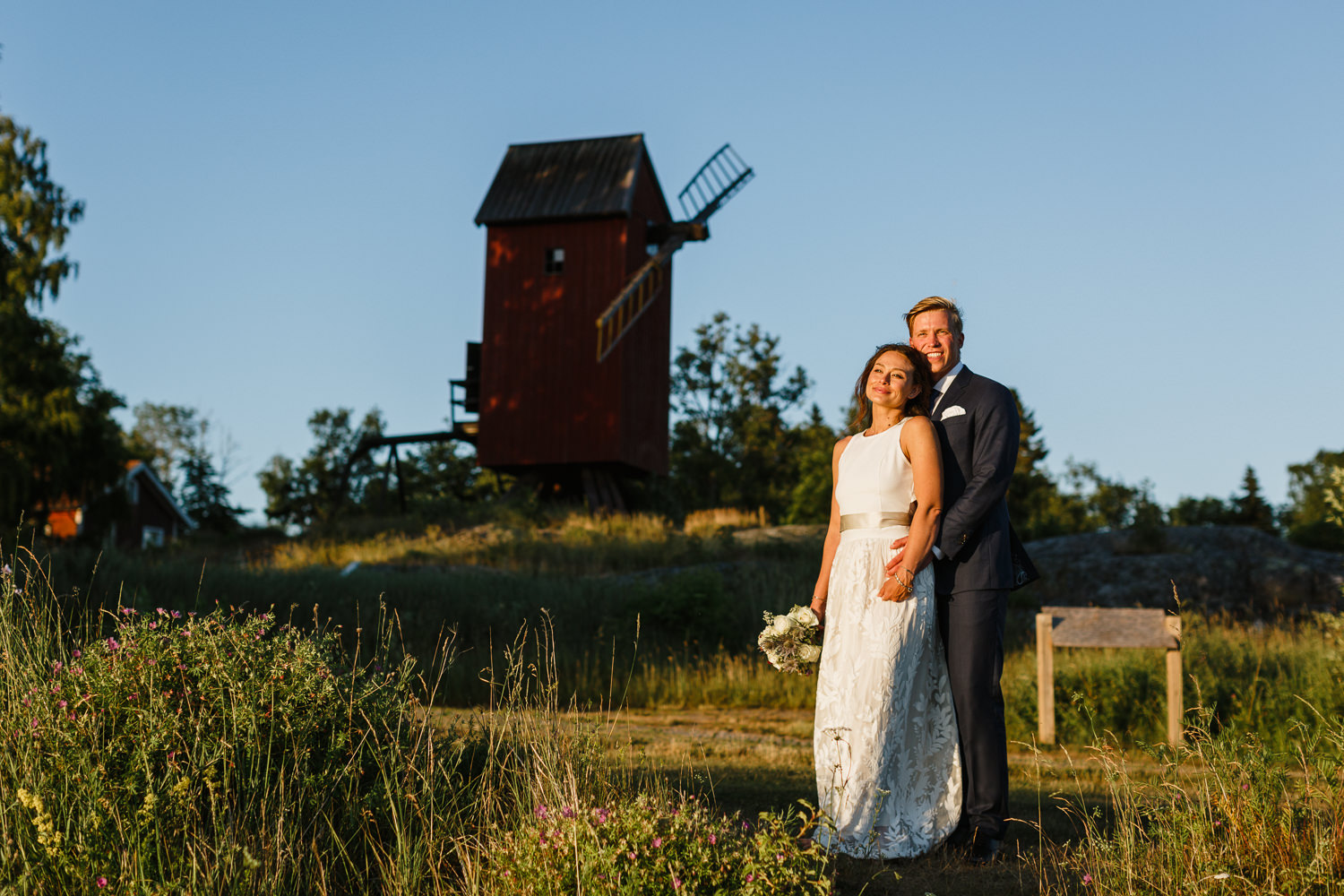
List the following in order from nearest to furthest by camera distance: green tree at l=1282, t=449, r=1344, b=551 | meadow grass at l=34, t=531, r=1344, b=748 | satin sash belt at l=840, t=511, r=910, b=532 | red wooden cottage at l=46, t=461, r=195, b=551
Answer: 1. satin sash belt at l=840, t=511, r=910, b=532
2. meadow grass at l=34, t=531, r=1344, b=748
3. red wooden cottage at l=46, t=461, r=195, b=551
4. green tree at l=1282, t=449, r=1344, b=551

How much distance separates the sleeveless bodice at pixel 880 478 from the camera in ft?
14.1

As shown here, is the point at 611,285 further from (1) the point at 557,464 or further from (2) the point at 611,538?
(2) the point at 611,538

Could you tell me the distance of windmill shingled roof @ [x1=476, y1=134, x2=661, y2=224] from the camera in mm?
23219

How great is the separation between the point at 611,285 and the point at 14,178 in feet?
39.4

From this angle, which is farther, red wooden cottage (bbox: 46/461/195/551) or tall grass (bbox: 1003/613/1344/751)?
red wooden cottage (bbox: 46/461/195/551)

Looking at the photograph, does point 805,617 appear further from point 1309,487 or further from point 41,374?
point 1309,487

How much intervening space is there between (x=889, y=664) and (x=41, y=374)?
20.7 m

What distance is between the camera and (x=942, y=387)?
4566 mm

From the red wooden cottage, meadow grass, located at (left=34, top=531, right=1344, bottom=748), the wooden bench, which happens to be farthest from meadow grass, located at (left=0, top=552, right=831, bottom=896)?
the red wooden cottage

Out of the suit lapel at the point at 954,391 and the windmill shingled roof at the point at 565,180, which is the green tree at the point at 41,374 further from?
the suit lapel at the point at 954,391

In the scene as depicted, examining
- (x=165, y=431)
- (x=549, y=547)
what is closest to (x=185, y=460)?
(x=165, y=431)

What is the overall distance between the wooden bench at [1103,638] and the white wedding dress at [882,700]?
3.99 m

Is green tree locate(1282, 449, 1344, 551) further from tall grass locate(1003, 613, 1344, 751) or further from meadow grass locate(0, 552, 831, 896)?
meadow grass locate(0, 552, 831, 896)

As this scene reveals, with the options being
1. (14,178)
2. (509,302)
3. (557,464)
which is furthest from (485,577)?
(14,178)
